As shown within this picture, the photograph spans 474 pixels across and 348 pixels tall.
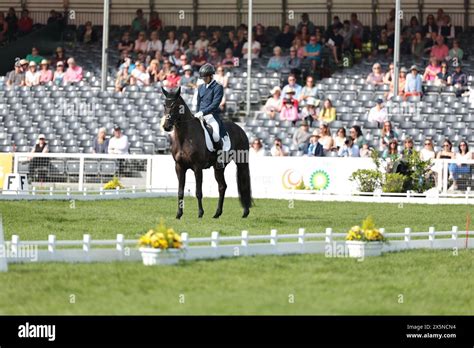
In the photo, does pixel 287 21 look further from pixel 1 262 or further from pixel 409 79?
pixel 1 262

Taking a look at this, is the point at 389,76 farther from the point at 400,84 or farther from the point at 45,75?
the point at 45,75

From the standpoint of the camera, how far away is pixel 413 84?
37750 mm

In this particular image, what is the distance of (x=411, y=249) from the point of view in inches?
813

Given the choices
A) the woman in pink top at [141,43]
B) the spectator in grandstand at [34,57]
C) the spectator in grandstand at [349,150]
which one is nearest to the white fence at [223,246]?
the spectator in grandstand at [349,150]

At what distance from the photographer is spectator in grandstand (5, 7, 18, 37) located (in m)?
48.7

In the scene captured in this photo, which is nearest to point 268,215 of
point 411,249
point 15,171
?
point 411,249

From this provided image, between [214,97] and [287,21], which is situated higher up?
[287,21]

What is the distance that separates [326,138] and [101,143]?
21.6 ft

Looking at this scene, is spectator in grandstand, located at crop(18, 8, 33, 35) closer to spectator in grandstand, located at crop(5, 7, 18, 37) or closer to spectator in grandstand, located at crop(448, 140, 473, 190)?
spectator in grandstand, located at crop(5, 7, 18, 37)

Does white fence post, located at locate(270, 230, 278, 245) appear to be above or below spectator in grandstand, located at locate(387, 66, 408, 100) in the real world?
below

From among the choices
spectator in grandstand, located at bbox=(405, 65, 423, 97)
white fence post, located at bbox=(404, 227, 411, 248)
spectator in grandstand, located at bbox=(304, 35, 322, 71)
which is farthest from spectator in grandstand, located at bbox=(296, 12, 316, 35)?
white fence post, located at bbox=(404, 227, 411, 248)

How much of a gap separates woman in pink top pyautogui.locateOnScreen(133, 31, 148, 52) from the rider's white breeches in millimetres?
20218

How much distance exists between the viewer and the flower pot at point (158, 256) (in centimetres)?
1705
